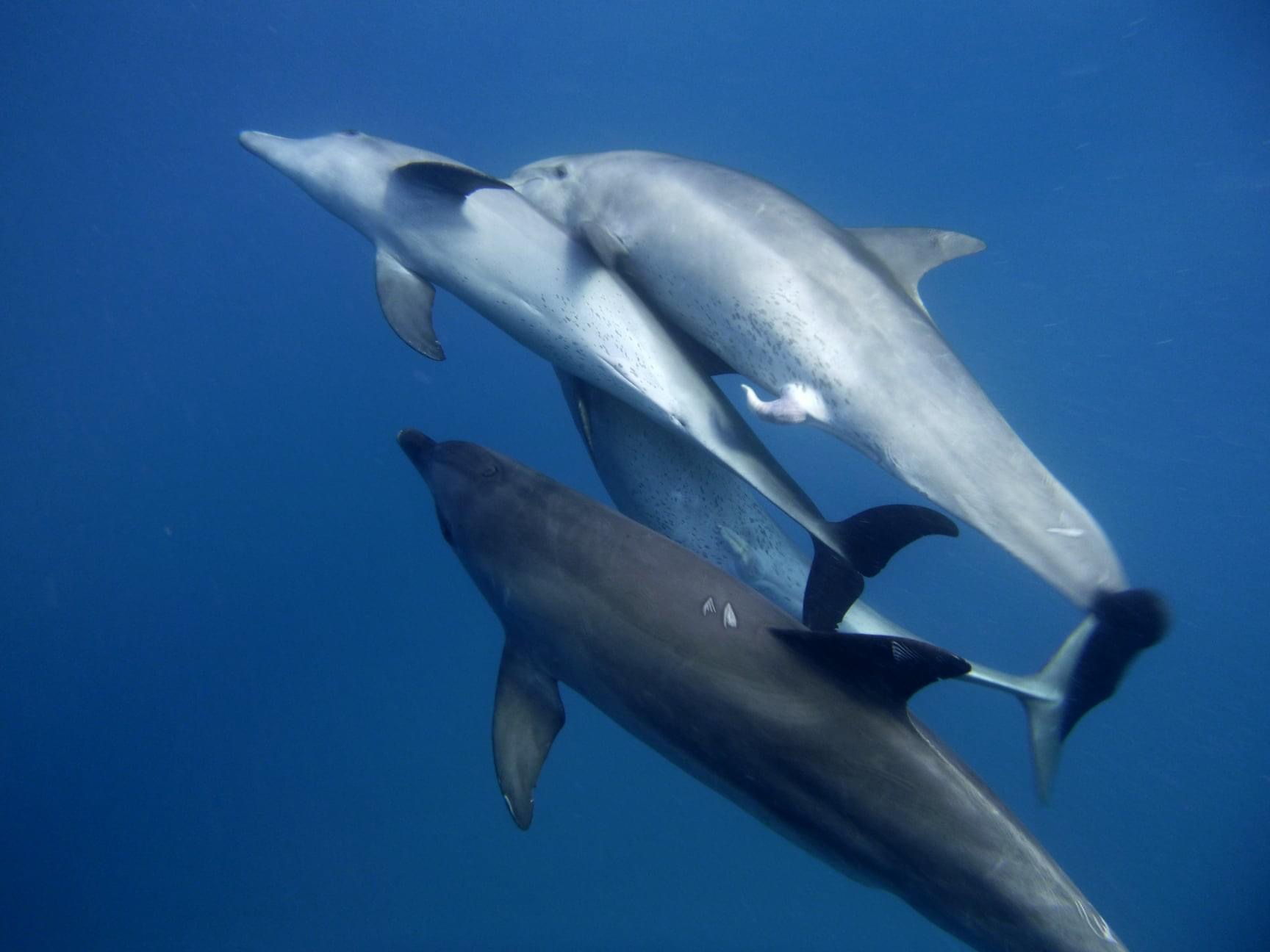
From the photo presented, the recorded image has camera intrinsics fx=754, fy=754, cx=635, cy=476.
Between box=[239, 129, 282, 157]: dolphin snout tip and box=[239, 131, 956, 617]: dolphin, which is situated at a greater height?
box=[239, 129, 282, 157]: dolphin snout tip

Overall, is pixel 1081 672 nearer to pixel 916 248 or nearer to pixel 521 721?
pixel 916 248

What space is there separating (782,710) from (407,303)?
3.90 m

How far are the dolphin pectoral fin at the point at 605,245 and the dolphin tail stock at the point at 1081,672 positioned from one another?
133 inches

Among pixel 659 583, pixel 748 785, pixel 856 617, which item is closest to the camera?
pixel 748 785

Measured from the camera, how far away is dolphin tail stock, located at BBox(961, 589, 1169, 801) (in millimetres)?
3863

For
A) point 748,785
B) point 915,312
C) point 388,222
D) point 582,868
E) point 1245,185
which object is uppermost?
point 1245,185

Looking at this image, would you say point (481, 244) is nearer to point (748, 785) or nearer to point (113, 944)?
point (748, 785)

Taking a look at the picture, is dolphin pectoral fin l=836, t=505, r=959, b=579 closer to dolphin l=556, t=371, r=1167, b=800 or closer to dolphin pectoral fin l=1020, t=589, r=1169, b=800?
dolphin pectoral fin l=1020, t=589, r=1169, b=800

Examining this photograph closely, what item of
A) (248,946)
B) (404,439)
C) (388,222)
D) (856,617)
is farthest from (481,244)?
(248,946)

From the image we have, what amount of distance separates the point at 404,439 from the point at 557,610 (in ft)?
6.25

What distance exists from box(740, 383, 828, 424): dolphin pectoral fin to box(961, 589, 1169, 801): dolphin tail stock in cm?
173

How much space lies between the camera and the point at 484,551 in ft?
15.0

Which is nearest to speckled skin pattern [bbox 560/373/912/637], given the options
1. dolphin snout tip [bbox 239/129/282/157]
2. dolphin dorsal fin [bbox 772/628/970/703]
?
dolphin dorsal fin [bbox 772/628/970/703]

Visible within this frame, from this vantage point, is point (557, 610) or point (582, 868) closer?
point (557, 610)
